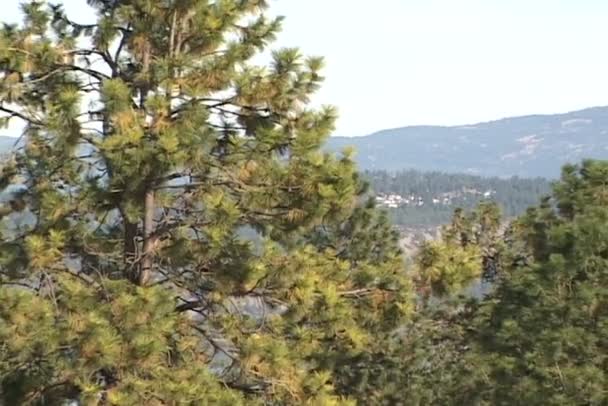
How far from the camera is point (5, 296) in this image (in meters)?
8.16

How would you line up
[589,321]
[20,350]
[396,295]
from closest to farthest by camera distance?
[20,350]
[396,295]
[589,321]

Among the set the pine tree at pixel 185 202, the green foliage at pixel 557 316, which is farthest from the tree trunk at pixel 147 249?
the green foliage at pixel 557 316

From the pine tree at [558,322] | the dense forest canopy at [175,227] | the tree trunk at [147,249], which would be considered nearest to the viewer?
the dense forest canopy at [175,227]

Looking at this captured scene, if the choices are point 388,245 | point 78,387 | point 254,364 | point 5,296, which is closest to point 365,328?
point 254,364

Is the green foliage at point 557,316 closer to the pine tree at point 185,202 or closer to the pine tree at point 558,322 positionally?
the pine tree at point 558,322

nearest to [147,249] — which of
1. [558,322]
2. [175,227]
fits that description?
[175,227]

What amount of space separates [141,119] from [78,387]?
2.49m

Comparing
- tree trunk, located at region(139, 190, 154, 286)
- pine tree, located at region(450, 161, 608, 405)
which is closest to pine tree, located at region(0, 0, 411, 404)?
tree trunk, located at region(139, 190, 154, 286)

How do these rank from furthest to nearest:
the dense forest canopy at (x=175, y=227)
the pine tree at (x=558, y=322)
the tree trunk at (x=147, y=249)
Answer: the pine tree at (x=558, y=322)
the tree trunk at (x=147, y=249)
the dense forest canopy at (x=175, y=227)

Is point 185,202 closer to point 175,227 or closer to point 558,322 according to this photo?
point 175,227

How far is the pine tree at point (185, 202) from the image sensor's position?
8609mm

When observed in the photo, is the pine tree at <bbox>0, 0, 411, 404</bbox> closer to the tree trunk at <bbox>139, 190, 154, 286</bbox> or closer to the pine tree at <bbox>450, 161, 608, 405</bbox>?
the tree trunk at <bbox>139, 190, 154, 286</bbox>

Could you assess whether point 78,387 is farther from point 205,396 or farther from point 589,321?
point 589,321

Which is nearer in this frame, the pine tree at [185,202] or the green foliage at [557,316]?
the pine tree at [185,202]
